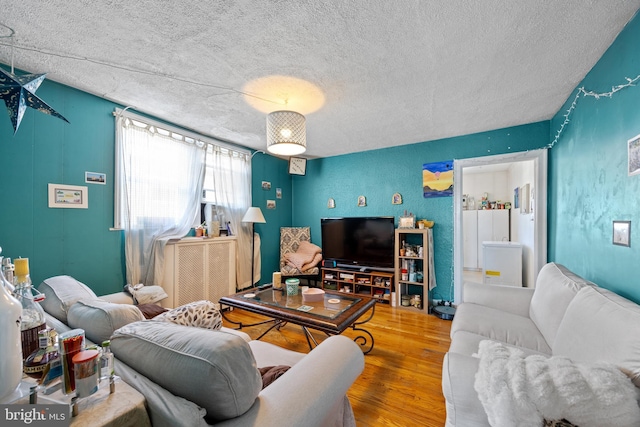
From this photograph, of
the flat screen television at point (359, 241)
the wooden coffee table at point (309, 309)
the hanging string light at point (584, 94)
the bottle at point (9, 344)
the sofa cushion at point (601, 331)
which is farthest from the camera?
the flat screen television at point (359, 241)

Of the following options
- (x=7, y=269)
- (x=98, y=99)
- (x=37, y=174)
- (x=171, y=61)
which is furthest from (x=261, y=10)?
(x=37, y=174)

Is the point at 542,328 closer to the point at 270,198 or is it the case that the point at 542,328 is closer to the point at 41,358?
the point at 41,358

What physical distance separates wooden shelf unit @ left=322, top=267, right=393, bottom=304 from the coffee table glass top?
1442 mm

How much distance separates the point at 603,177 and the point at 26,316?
10.2 ft

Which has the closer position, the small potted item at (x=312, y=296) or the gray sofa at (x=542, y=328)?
the gray sofa at (x=542, y=328)

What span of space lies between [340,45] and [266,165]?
292 centimetres

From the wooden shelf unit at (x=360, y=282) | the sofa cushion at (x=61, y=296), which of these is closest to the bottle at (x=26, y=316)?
the sofa cushion at (x=61, y=296)

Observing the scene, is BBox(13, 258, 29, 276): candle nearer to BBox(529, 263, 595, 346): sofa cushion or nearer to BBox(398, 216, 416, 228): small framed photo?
BBox(529, 263, 595, 346): sofa cushion

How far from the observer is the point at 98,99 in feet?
7.89

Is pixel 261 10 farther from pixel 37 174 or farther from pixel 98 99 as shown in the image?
pixel 37 174

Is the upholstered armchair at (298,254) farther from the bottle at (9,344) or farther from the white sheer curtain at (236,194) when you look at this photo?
the bottle at (9,344)

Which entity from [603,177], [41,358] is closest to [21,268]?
[41,358]

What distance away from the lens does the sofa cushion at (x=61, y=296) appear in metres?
1.34

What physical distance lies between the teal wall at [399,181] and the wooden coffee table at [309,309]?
1.93m
